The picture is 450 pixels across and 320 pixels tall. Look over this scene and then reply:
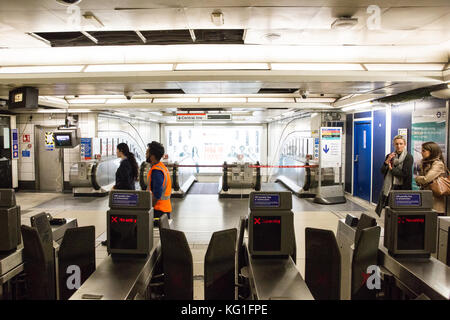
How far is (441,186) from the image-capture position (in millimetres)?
4340

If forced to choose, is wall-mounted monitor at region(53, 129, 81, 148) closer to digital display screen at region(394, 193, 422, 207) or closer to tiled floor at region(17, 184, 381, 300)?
tiled floor at region(17, 184, 381, 300)

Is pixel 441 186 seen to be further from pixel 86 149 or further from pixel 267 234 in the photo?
pixel 86 149

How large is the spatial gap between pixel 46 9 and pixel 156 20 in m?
1.07

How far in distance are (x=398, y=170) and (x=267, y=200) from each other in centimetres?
344

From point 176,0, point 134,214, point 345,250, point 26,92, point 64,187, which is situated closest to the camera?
point 134,214

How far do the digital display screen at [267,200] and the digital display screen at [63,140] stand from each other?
6.40 meters

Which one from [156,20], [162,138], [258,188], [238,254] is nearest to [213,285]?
[238,254]

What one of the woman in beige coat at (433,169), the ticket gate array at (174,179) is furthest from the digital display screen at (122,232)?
the ticket gate array at (174,179)

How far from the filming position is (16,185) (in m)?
10.5

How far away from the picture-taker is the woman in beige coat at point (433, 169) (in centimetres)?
434

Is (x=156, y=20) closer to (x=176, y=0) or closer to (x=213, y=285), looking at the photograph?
(x=176, y=0)

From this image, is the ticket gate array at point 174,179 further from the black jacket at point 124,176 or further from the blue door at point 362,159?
the blue door at point 362,159
